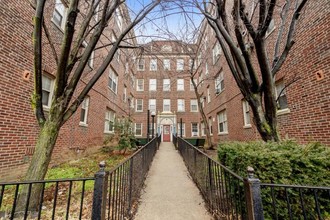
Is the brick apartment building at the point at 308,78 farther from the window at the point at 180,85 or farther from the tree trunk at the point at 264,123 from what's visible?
the window at the point at 180,85

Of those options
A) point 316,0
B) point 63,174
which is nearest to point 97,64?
point 63,174

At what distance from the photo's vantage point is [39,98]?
10.6 ft

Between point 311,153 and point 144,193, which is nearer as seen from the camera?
point 311,153

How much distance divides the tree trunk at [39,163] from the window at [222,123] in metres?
11.0

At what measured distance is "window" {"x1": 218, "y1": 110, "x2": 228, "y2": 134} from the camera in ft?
40.1

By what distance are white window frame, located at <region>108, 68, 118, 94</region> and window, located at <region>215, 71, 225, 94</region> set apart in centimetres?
810

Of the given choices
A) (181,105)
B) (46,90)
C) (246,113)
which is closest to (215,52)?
(246,113)

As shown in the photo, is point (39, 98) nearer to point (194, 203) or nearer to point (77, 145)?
point (194, 203)

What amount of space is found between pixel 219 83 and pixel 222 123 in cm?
310

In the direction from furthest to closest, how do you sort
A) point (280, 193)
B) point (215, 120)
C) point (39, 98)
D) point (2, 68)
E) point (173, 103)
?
point (173, 103) → point (215, 120) → point (2, 68) → point (39, 98) → point (280, 193)

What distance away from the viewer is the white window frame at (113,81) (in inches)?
481

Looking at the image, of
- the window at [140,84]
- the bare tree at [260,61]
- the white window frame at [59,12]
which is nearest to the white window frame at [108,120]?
the white window frame at [59,12]

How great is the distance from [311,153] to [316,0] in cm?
498

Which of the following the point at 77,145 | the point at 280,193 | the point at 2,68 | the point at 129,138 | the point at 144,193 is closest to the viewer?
the point at 280,193
